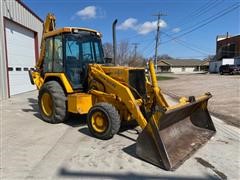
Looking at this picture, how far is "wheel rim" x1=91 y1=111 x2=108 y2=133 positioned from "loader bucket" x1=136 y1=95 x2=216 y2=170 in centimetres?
133

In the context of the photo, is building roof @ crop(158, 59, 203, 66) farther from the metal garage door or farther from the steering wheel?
the steering wheel

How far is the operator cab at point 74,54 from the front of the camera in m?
6.90

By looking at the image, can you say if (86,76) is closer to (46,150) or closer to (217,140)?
(46,150)

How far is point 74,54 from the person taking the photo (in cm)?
706

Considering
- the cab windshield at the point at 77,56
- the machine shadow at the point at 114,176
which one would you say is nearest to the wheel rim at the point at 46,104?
the cab windshield at the point at 77,56

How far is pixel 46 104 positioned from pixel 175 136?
4.12 m

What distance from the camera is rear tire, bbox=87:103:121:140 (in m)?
5.40

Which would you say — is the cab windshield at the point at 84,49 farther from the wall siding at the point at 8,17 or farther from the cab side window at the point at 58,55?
the wall siding at the point at 8,17

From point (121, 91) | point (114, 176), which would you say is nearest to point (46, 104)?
point (121, 91)

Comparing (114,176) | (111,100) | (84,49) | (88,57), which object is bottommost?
(114,176)

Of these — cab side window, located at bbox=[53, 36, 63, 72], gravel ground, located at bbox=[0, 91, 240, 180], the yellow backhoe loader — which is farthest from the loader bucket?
cab side window, located at bbox=[53, 36, 63, 72]

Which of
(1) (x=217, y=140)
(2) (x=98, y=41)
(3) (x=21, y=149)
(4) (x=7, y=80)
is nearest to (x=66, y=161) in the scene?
(3) (x=21, y=149)

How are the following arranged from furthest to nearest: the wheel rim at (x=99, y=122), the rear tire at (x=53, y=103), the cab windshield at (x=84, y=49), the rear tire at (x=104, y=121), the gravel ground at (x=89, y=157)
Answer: the cab windshield at (x=84, y=49)
the rear tire at (x=53, y=103)
the wheel rim at (x=99, y=122)
the rear tire at (x=104, y=121)
the gravel ground at (x=89, y=157)

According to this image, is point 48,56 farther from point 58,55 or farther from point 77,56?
point 77,56
